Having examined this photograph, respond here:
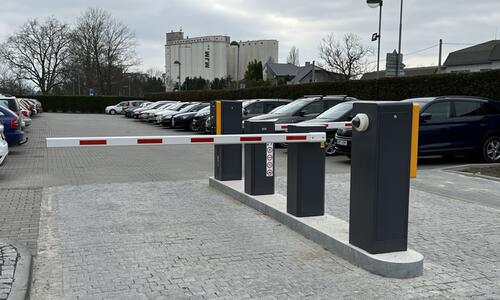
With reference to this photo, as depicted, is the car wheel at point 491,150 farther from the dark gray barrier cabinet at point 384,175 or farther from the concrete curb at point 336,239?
the dark gray barrier cabinet at point 384,175

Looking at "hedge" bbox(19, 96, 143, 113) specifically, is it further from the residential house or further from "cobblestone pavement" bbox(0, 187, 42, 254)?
"cobblestone pavement" bbox(0, 187, 42, 254)

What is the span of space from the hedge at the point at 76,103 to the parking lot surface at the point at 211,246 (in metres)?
53.7

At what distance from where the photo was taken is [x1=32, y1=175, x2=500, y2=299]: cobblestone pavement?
418cm

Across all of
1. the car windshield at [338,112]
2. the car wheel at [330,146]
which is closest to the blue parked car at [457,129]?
the car windshield at [338,112]

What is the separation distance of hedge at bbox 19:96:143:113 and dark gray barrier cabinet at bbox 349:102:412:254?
59712 mm

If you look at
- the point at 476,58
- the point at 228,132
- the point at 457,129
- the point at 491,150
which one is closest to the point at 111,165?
the point at 228,132

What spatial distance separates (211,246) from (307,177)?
59.0 inches

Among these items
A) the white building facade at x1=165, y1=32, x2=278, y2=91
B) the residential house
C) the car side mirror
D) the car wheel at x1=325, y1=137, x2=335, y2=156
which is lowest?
the car wheel at x1=325, y1=137, x2=335, y2=156

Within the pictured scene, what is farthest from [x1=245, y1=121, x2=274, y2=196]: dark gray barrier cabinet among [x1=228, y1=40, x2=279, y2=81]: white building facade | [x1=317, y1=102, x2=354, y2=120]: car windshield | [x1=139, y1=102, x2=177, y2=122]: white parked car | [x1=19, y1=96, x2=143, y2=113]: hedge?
[x1=228, y1=40, x2=279, y2=81]: white building facade

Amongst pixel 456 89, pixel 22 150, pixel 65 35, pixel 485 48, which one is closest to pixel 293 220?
pixel 22 150

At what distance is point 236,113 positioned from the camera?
851 centimetres

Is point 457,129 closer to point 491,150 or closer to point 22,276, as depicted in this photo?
point 491,150

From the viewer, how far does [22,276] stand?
4281 millimetres

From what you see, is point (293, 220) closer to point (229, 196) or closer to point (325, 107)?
point (229, 196)
